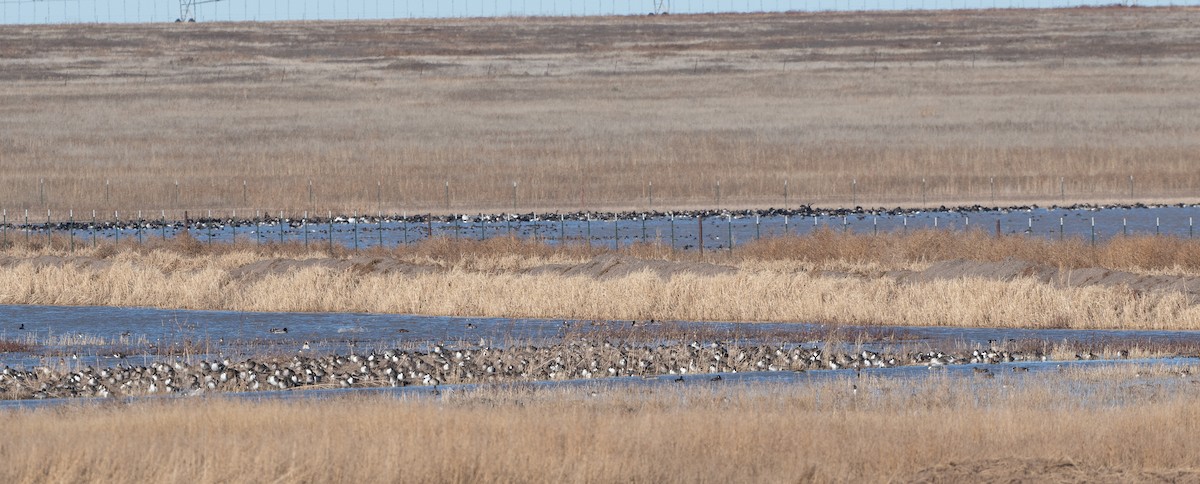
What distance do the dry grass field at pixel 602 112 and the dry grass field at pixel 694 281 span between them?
1019 inches

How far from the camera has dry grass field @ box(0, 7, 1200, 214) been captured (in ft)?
232

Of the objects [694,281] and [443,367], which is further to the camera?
[694,281]

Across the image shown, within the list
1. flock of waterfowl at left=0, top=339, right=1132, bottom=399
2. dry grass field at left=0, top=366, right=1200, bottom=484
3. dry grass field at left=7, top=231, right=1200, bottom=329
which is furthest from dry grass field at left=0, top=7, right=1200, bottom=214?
dry grass field at left=0, top=366, right=1200, bottom=484

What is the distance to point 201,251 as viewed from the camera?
43.8m

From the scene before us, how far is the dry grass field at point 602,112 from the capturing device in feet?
232

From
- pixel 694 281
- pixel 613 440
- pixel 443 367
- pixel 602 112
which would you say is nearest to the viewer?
pixel 613 440

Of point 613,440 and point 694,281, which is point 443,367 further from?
point 694,281

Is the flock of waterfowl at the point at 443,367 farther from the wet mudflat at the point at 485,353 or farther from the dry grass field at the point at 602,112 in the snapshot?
the dry grass field at the point at 602,112

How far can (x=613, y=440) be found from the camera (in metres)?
14.0

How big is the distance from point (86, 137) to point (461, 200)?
26.3 metres

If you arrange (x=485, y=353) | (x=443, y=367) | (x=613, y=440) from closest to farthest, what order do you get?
(x=613, y=440)
(x=443, y=367)
(x=485, y=353)

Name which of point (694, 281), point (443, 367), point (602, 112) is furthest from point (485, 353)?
point (602, 112)

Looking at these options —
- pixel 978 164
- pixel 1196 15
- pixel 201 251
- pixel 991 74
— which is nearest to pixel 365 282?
pixel 201 251

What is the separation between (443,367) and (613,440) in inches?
303
